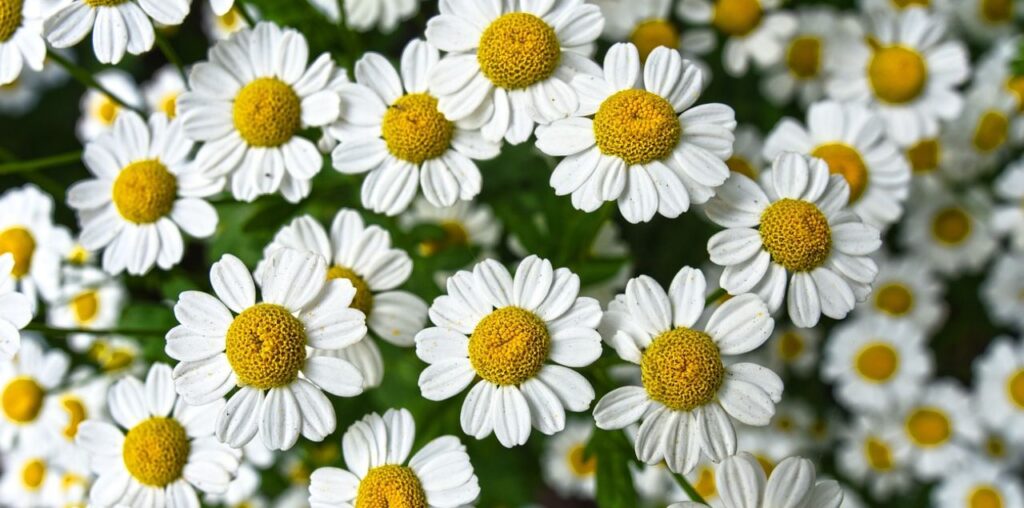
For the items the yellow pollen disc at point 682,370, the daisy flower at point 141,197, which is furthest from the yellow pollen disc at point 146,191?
the yellow pollen disc at point 682,370

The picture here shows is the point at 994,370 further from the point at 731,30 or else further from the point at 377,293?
the point at 377,293

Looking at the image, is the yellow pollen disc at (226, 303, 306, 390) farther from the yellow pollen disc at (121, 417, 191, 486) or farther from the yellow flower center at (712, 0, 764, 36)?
the yellow flower center at (712, 0, 764, 36)

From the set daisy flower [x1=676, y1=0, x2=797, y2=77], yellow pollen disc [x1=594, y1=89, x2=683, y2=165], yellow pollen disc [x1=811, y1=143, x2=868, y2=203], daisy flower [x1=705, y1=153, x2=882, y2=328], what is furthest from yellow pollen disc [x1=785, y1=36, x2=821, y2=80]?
yellow pollen disc [x1=594, y1=89, x2=683, y2=165]

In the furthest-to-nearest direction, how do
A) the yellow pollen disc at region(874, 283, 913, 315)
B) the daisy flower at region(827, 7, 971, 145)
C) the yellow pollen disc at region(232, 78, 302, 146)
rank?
the yellow pollen disc at region(874, 283, 913, 315) < the daisy flower at region(827, 7, 971, 145) < the yellow pollen disc at region(232, 78, 302, 146)

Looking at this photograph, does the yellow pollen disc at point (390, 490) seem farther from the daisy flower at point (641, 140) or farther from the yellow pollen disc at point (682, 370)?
the daisy flower at point (641, 140)

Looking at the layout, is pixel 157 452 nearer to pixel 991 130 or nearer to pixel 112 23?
pixel 112 23

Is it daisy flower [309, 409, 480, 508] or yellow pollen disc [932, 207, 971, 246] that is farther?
yellow pollen disc [932, 207, 971, 246]

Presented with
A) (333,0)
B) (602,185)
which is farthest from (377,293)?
(333,0)
